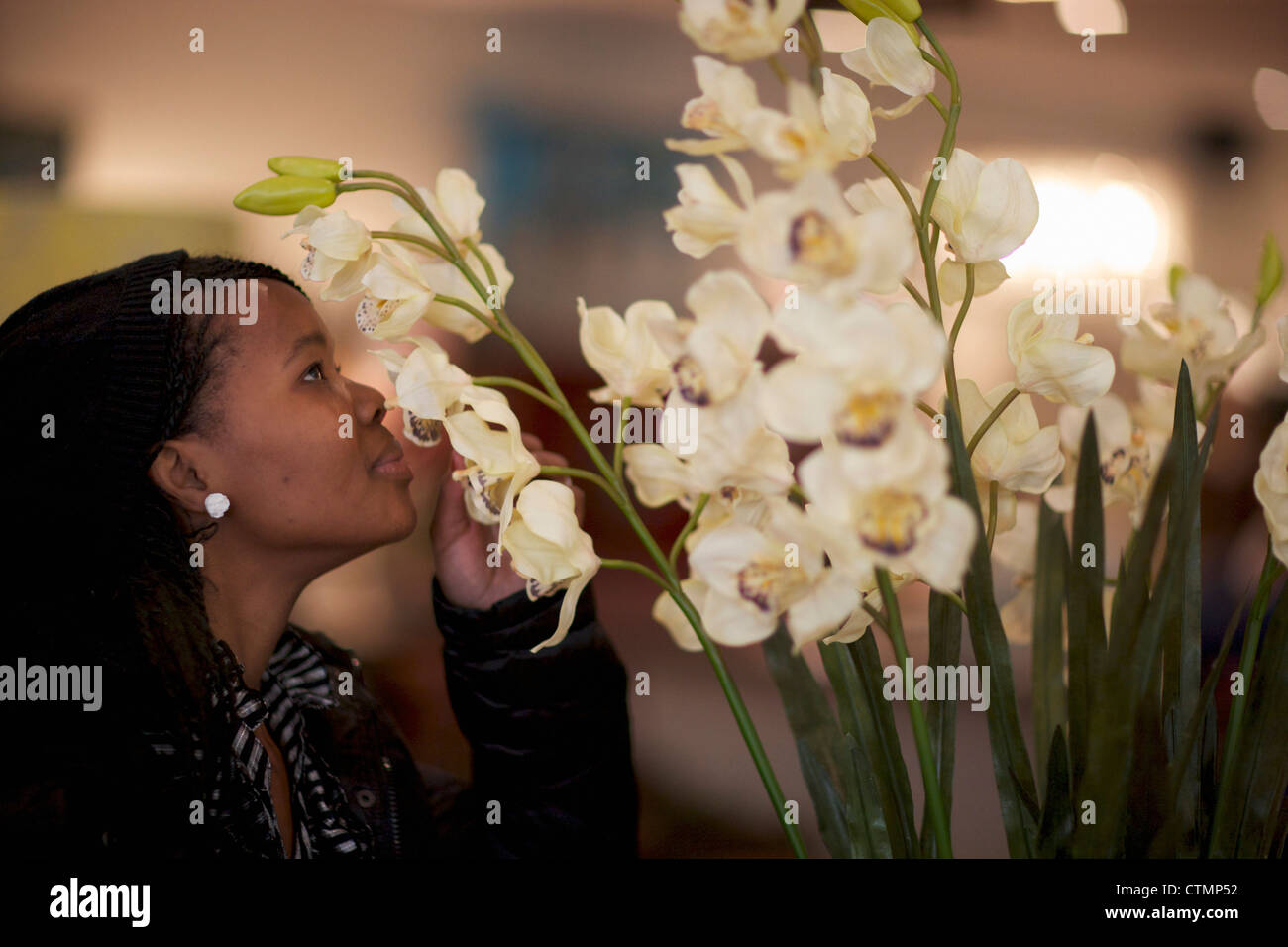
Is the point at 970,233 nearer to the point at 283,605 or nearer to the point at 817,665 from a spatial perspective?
the point at 817,665

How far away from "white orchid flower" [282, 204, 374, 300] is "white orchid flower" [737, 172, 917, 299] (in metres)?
0.24

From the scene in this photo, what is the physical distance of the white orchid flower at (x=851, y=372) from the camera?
12.4 inches

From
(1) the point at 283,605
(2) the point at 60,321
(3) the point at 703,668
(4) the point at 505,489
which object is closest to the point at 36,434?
(2) the point at 60,321

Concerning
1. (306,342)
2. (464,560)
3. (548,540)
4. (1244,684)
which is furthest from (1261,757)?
(306,342)

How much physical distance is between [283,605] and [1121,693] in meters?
0.52

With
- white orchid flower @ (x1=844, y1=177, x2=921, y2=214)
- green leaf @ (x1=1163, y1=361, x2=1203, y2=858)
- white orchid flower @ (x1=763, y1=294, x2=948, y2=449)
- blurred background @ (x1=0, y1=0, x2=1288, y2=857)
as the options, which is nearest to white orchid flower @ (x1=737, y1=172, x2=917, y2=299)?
white orchid flower @ (x1=763, y1=294, x2=948, y2=449)

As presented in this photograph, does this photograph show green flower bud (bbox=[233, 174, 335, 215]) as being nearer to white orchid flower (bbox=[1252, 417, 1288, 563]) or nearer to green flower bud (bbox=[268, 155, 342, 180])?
green flower bud (bbox=[268, 155, 342, 180])

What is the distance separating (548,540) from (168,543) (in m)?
0.32

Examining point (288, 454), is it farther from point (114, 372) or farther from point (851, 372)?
point (851, 372)

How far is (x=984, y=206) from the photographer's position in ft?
1.37

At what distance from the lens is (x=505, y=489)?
47 cm

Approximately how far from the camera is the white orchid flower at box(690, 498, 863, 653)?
1.15 ft

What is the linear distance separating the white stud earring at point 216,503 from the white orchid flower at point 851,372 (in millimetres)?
414
